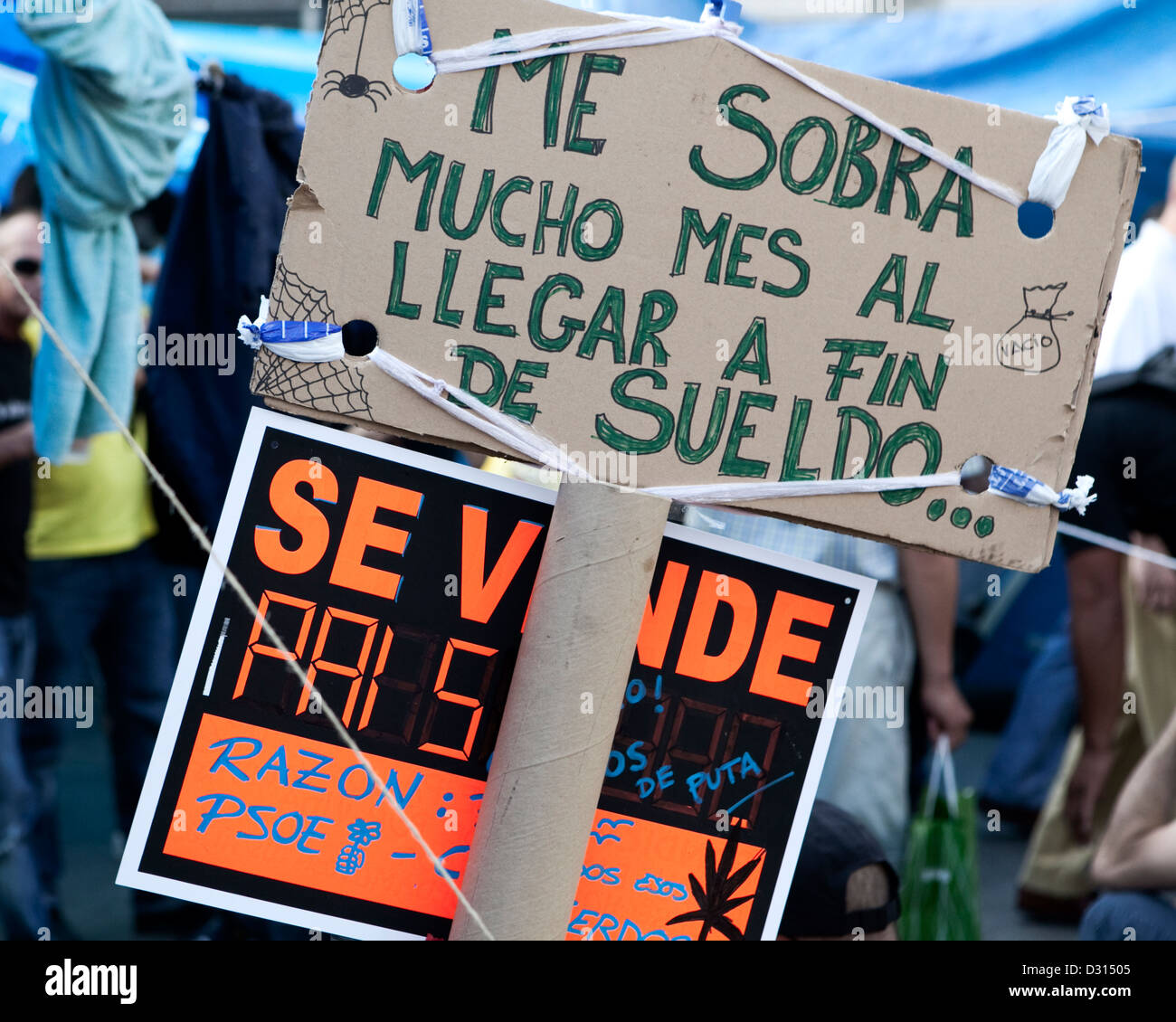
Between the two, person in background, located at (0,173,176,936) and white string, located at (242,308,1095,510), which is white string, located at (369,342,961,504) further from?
person in background, located at (0,173,176,936)

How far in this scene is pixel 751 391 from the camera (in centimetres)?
106

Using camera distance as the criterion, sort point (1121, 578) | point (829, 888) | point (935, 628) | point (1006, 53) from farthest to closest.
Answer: point (1006, 53) < point (1121, 578) < point (935, 628) < point (829, 888)

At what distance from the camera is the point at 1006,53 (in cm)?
540

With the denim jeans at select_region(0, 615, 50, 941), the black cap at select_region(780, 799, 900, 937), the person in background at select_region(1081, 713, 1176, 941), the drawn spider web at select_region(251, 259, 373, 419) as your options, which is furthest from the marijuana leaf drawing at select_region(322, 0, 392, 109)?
the denim jeans at select_region(0, 615, 50, 941)

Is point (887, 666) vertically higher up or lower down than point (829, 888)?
higher up

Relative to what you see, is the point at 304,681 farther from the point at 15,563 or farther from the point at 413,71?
the point at 15,563

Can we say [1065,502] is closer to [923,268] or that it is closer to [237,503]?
[923,268]

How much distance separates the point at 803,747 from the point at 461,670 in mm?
311

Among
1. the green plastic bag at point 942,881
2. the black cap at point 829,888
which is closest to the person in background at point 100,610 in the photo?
the green plastic bag at point 942,881

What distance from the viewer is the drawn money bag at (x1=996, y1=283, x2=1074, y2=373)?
1062 mm

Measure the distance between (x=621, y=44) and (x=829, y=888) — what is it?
1.05 meters

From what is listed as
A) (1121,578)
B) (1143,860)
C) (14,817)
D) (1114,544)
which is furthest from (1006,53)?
(14,817)

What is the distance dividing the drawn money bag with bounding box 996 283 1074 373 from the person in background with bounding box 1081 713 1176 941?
1141 mm
